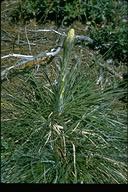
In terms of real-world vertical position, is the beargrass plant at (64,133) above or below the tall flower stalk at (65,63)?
below

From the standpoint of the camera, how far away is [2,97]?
4.13m

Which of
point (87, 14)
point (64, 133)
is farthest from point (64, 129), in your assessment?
point (87, 14)

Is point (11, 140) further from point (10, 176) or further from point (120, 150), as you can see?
point (120, 150)

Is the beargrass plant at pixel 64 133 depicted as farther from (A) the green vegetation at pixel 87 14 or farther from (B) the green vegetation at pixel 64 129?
(A) the green vegetation at pixel 87 14

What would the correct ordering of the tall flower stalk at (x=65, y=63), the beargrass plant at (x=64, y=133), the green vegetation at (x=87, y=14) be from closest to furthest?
the tall flower stalk at (x=65, y=63)
the beargrass plant at (x=64, y=133)
the green vegetation at (x=87, y=14)

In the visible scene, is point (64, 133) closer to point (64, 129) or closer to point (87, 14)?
point (64, 129)

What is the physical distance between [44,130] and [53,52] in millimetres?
1292

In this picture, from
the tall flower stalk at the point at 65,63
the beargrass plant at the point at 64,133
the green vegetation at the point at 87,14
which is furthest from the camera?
the green vegetation at the point at 87,14

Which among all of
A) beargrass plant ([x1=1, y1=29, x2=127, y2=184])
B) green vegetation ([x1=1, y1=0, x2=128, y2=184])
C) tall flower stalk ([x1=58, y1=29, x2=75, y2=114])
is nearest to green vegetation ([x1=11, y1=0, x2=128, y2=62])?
green vegetation ([x1=1, y1=0, x2=128, y2=184])

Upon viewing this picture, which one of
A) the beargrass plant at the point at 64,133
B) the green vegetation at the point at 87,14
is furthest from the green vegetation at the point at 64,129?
the green vegetation at the point at 87,14

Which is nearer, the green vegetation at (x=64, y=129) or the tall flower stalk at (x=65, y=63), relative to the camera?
the tall flower stalk at (x=65, y=63)

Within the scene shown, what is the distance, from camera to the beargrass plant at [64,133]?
346 cm

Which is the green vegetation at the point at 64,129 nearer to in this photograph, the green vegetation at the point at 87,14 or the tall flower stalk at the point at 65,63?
the tall flower stalk at the point at 65,63

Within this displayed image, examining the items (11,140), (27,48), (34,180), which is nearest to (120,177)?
(34,180)
